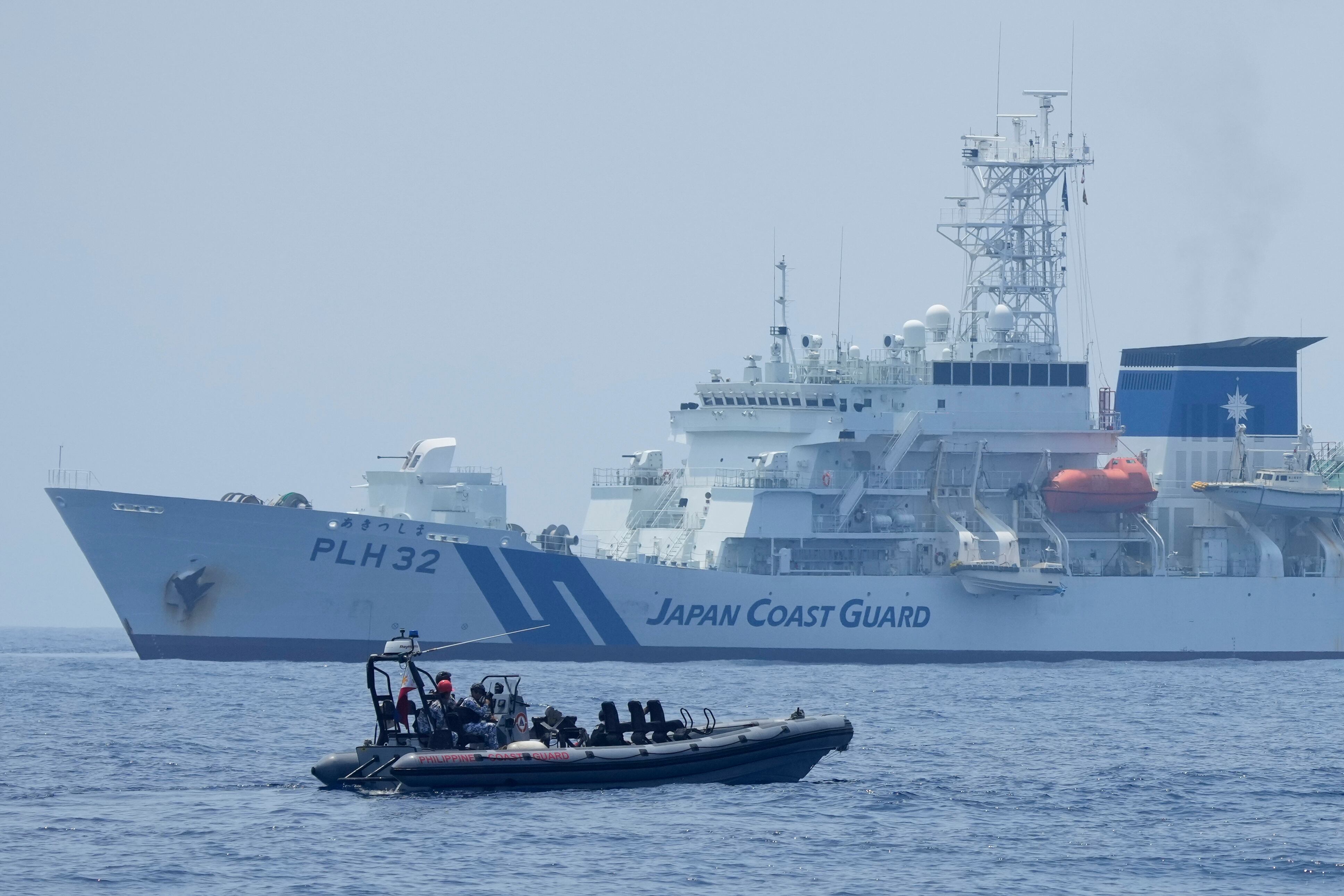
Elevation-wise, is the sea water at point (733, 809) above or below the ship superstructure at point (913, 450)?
below

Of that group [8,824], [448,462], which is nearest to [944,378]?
[448,462]

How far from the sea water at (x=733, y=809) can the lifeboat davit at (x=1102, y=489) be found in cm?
817

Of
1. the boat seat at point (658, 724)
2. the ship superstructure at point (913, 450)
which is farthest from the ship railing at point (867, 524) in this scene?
the boat seat at point (658, 724)

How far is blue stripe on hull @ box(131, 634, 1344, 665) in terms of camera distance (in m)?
38.9

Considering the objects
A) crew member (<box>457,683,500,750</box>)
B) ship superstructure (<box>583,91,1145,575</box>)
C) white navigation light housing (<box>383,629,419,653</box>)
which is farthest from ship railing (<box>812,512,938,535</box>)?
white navigation light housing (<box>383,629,419,653</box>)

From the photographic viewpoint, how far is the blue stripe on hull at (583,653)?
3894 centimetres

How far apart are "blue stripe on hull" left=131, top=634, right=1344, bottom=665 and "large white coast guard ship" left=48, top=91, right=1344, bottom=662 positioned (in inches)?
2.3

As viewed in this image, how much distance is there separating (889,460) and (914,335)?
3059 millimetres

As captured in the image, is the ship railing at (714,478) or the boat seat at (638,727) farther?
the ship railing at (714,478)

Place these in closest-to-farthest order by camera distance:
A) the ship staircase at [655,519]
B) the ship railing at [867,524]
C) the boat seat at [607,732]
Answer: the boat seat at [607,732] → the ship railing at [867,524] → the ship staircase at [655,519]

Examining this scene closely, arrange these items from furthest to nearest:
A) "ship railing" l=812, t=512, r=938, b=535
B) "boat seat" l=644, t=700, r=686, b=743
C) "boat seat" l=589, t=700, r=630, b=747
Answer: "ship railing" l=812, t=512, r=938, b=535, "boat seat" l=644, t=700, r=686, b=743, "boat seat" l=589, t=700, r=630, b=747

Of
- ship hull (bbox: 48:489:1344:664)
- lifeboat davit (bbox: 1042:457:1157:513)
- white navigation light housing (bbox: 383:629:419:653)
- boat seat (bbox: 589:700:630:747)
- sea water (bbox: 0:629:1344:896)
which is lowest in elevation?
sea water (bbox: 0:629:1344:896)

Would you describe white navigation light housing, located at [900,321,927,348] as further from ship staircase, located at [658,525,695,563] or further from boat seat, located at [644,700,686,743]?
boat seat, located at [644,700,686,743]

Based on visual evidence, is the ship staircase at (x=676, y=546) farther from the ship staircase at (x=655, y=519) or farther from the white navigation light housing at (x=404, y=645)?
the white navigation light housing at (x=404, y=645)
